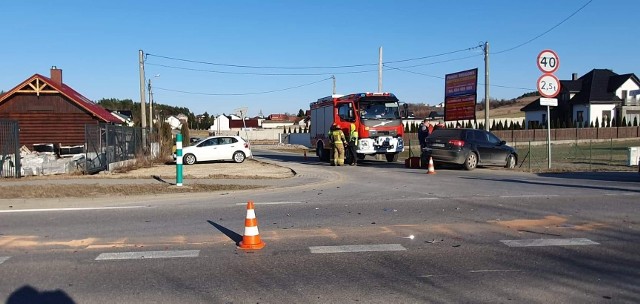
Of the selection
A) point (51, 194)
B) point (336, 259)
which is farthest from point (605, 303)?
point (51, 194)

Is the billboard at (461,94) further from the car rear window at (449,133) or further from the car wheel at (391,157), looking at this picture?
the car rear window at (449,133)

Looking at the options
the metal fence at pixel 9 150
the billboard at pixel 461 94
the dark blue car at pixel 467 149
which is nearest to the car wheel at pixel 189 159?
the metal fence at pixel 9 150

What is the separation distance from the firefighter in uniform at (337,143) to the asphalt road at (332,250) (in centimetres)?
1058

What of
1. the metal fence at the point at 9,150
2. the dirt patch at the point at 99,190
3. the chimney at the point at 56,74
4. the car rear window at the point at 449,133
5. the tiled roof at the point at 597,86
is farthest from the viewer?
the tiled roof at the point at 597,86

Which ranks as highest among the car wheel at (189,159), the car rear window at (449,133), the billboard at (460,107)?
the billboard at (460,107)

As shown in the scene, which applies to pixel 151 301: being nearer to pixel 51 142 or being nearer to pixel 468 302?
pixel 468 302

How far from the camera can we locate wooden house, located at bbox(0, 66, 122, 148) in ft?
115

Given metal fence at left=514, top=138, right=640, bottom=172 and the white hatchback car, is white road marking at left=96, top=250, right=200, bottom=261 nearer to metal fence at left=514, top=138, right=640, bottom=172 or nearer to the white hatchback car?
metal fence at left=514, top=138, right=640, bottom=172

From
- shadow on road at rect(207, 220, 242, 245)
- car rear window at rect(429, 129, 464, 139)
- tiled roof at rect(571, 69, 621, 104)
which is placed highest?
tiled roof at rect(571, 69, 621, 104)

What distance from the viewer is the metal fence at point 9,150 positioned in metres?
18.1

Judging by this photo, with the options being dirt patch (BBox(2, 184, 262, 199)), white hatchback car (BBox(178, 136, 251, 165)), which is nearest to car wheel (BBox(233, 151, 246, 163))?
white hatchback car (BBox(178, 136, 251, 165))

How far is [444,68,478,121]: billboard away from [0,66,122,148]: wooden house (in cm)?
2165

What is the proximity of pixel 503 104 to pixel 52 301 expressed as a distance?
505 feet

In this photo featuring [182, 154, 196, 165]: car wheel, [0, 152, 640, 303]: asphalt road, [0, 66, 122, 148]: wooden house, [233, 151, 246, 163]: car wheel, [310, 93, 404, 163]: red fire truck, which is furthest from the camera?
[0, 66, 122, 148]: wooden house
